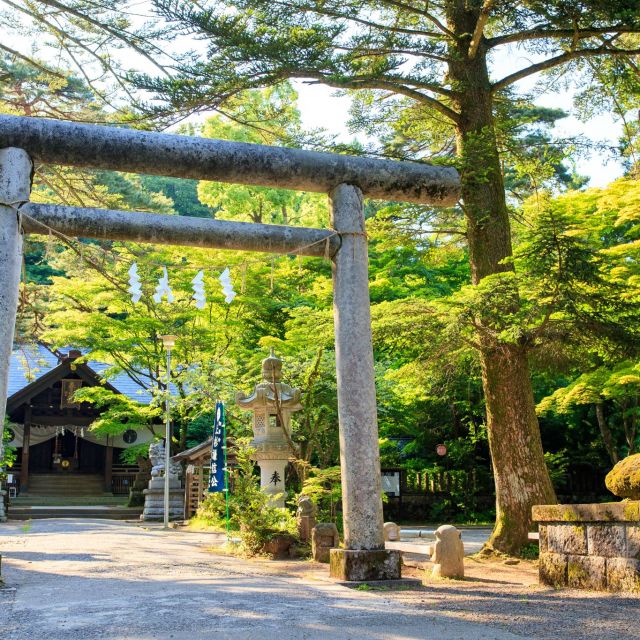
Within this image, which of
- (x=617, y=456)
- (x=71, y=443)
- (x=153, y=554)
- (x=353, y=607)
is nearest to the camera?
(x=353, y=607)

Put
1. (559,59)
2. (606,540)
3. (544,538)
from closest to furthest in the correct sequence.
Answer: (606,540), (544,538), (559,59)

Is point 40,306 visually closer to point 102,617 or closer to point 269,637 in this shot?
point 102,617

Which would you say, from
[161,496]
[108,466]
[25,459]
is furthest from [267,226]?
[108,466]

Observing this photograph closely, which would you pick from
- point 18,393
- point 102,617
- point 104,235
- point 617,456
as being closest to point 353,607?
point 102,617

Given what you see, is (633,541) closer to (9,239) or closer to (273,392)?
(9,239)

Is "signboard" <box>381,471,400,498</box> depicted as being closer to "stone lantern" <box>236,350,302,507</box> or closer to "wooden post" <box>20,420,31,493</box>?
"stone lantern" <box>236,350,302,507</box>

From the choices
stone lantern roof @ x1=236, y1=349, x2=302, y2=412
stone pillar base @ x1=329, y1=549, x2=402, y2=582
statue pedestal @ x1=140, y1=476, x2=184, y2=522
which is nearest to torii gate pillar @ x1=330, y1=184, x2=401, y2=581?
stone pillar base @ x1=329, y1=549, x2=402, y2=582

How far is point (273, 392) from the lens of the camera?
11586 mm

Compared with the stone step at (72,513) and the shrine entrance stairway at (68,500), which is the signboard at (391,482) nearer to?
the stone step at (72,513)

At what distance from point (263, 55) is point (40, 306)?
7.46 metres

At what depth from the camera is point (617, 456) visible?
18.1 metres

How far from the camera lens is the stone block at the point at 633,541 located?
5.55 meters

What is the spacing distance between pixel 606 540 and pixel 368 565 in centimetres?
199

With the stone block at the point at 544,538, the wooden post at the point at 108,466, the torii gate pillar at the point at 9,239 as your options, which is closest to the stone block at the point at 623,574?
the stone block at the point at 544,538
